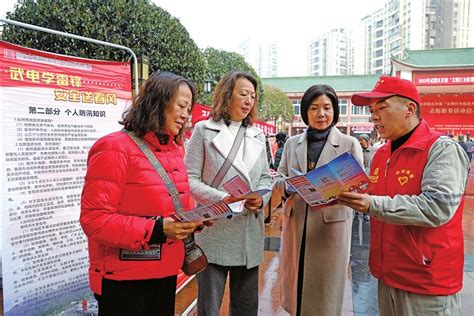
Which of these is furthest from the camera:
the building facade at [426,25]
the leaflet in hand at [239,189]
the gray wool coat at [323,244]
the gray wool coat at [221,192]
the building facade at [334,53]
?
the building facade at [334,53]

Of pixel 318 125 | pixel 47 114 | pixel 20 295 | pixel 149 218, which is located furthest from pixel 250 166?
pixel 20 295

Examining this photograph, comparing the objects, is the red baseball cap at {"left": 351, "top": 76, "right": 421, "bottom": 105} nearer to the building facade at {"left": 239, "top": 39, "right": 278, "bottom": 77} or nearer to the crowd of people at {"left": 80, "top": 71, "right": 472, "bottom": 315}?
the crowd of people at {"left": 80, "top": 71, "right": 472, "bottom": 315}

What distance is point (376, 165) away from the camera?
6.02 feet

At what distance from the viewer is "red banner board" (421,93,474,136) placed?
53.6ft

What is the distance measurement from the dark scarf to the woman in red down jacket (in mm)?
902

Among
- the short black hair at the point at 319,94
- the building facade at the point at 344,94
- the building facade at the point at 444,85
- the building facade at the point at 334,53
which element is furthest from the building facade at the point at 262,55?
the short black hair at the point at 319,94

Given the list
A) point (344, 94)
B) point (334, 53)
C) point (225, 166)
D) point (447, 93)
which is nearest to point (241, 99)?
point (225, 166)

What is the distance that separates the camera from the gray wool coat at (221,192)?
194cm

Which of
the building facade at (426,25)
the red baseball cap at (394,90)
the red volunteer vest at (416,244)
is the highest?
the building facade at (426,25)

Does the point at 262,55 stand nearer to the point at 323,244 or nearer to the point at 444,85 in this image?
the point at 444,85

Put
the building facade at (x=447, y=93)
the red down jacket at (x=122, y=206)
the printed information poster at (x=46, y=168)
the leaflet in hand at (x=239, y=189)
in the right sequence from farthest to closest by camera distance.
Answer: the building facade at (x=447, y=93) < the printed information poster at (x=46, y=168) < the leaflet in hand at (x=239, y=189) < the red down jacket at (x=122, y=206)

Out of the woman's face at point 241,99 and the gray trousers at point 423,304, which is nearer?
the gray trousers at point 423,304

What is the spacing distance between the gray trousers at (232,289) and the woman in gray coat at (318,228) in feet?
1.05

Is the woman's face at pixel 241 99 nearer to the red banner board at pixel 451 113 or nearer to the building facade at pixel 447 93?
the building facade at pixel 447 93
